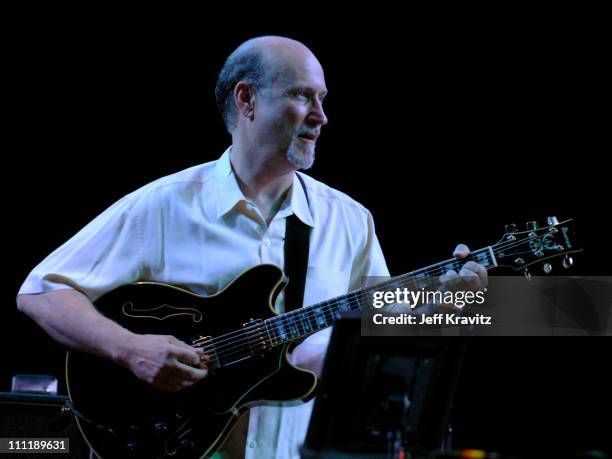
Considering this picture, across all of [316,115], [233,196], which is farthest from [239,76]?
[233,196]

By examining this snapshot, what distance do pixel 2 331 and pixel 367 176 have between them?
6.92 ft

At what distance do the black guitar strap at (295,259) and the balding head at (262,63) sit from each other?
564mm

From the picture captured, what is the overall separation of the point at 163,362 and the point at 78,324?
1.14 ft

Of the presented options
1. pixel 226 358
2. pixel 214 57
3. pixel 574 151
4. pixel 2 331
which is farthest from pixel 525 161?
pixel 2 331

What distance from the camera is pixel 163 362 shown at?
2.67 metres

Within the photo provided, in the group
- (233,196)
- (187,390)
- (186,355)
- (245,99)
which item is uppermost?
(245,99)

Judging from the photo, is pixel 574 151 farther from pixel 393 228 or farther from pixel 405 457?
pixel 405 457

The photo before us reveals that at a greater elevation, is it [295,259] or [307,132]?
[307,132]

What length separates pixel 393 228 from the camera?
409cm

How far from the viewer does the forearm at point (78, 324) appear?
2.72 m

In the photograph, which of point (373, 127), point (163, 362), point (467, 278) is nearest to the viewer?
point (163, 362)

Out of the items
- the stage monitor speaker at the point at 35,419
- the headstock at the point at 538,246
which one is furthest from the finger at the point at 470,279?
the stage monitor speaker at the point at 35,419

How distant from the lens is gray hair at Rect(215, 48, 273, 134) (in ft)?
10.3

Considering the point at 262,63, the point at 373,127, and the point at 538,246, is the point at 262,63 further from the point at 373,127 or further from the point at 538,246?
the point at 538,246
